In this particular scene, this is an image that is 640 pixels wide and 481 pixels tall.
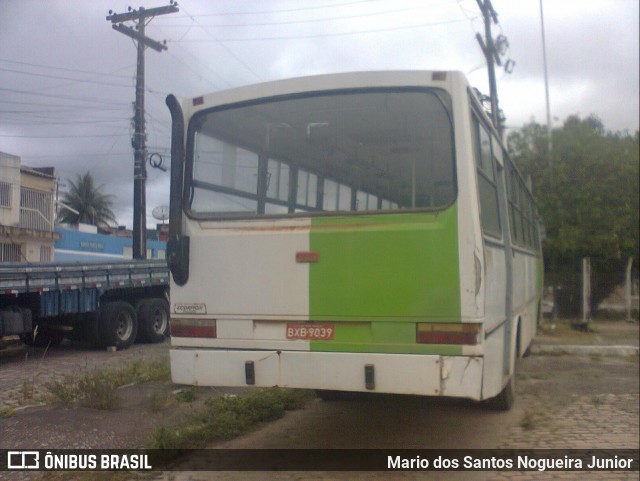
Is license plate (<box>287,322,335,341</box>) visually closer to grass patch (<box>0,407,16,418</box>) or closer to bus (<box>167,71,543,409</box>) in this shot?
bus (<box>167,71,543,409</box>)

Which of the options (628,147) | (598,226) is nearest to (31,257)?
(598,226)

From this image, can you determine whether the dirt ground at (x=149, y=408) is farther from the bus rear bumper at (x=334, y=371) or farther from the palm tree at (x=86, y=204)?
the palm tree at (x=86, y=204)

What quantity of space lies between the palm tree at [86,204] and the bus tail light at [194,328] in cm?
433

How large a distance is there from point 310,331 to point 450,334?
1.09 m

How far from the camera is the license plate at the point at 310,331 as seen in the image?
5.23 metres

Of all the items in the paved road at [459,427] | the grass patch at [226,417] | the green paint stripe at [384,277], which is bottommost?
the paved road at [459,427]

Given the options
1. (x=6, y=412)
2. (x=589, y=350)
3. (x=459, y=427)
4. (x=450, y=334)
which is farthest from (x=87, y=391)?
(x=589, y=350)

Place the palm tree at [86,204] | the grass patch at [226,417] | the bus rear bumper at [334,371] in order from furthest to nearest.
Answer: the palm tree at [86,204] → the grass patch at [226,417] → the bus rear bumper at [334,371]

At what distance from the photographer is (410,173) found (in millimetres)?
5195

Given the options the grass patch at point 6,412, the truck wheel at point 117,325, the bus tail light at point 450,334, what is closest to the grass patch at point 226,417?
the grass patch at point 6,412

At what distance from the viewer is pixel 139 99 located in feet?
28.4

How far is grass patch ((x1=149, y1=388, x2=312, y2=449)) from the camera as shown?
20.1ft

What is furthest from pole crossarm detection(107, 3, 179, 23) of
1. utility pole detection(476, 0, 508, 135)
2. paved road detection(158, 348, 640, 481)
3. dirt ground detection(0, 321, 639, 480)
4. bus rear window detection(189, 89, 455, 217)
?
utility pole detection(476, 0, 508, 135)

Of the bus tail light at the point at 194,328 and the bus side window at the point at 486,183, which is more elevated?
the bus side window at the point at 486,183
